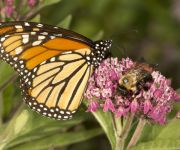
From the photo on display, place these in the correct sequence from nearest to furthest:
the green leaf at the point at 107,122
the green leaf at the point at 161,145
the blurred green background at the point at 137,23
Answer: the green leaf at the point at 161,145 → the green leaf at the point at 107,122 → the blurred green background at the point at 137,23

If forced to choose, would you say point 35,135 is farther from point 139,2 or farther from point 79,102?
point 139,2

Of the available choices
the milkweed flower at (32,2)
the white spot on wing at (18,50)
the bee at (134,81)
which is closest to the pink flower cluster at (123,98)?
the bee at (134,81)

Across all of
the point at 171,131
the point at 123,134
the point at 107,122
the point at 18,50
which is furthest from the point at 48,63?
the point at 171,131

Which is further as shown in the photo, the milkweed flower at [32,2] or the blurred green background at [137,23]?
the blurred green background at [137,23]

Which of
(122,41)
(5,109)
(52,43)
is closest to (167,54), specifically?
(122,41)

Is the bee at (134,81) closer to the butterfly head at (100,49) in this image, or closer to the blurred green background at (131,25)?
the butterfly head at (100,49)
